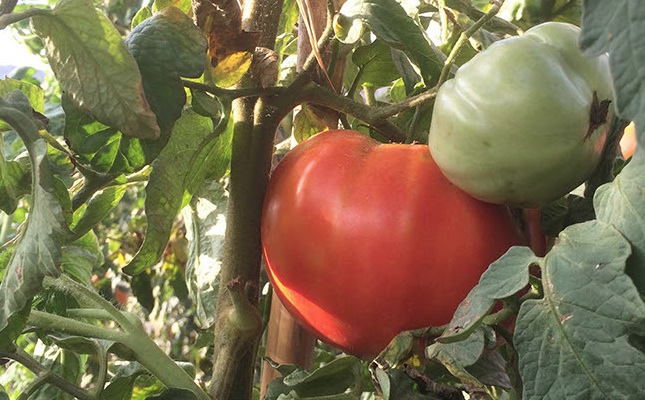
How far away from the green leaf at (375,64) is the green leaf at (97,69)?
0.90ft

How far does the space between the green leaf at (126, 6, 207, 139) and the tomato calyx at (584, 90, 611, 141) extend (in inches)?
10.2

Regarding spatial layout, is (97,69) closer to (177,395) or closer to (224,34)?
(224,34)

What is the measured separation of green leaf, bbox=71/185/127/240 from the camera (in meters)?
0.74

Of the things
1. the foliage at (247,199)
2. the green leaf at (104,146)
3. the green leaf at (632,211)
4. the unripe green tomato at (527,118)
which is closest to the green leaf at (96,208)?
the foliage at (247,199)

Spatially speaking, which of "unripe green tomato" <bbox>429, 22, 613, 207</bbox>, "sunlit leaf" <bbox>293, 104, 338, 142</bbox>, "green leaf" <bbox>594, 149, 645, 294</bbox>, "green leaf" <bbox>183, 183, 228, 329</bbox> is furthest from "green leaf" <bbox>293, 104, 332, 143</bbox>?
"green leaf" <bbox>594, 149, 645, 294</bbox>

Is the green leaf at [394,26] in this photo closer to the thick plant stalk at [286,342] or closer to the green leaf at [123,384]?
the thick plant stalk at [286,342]

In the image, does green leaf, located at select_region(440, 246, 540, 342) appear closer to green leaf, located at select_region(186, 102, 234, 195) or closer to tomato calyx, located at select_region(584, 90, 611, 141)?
tomato calyx, located at select_region(584, 90, 611, 141)

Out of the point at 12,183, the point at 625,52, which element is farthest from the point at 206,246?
the point at 625,52

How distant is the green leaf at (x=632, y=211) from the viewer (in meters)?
0.42

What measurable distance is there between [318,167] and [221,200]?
23cm

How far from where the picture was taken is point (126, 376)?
0.64 metres

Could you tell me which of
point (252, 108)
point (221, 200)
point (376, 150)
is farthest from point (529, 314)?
point (221, 200)

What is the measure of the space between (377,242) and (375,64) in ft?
0.84

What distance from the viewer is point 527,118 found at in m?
0.48
